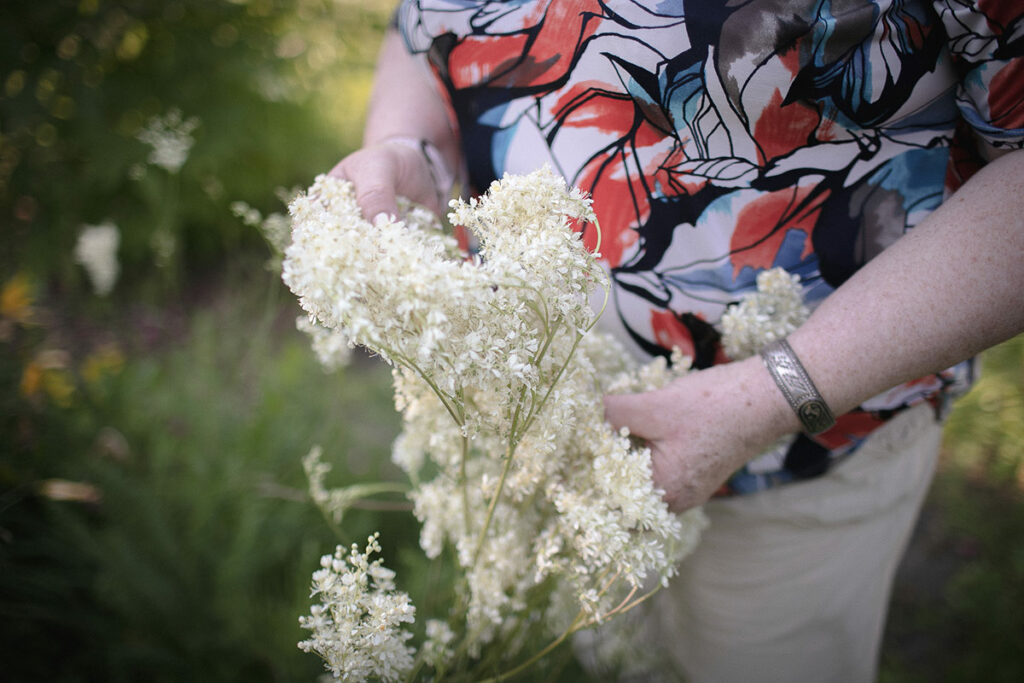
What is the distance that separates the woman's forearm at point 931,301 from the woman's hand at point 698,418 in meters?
0.07

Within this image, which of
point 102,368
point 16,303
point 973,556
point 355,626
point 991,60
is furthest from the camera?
point 973,556

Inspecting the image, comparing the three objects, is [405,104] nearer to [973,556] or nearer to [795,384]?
[795,384]

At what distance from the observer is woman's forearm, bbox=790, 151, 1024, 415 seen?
73 centimetres

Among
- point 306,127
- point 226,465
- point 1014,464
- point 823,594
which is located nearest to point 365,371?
point 226,465

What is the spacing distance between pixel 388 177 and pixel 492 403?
1.41ft

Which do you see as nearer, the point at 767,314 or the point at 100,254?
the point at 767,314

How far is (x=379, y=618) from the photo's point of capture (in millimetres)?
637

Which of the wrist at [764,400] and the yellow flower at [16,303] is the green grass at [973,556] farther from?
the yellow flower at [16,303]

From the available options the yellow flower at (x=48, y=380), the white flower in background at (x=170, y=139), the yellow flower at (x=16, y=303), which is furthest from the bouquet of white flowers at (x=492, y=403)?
the yellow flower at (x=16, y=303)

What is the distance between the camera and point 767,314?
889 millimetres

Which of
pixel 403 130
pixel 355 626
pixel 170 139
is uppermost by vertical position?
pixel 170 139

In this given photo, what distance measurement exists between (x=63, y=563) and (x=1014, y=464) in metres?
3.75

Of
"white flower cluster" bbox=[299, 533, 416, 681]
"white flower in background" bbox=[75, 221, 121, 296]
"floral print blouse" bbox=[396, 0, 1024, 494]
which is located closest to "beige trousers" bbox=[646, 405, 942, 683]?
"floral print blouse" bbox=[396, 0, 1024, 494]

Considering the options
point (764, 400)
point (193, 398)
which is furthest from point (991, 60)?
point (193, 398)
